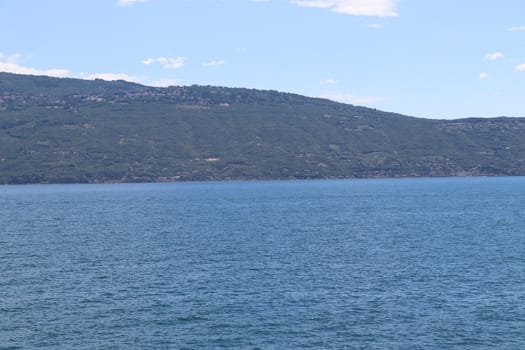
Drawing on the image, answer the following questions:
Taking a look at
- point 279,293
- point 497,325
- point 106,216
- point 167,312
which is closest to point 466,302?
point 497,325

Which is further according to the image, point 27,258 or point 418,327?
point 27,258

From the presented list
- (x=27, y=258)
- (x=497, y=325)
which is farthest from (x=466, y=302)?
(x=27, y=258)

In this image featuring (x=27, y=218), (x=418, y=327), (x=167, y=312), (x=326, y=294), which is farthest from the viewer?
(x=27, y=218)

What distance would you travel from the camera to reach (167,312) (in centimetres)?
7256

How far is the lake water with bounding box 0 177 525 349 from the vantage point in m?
64.4

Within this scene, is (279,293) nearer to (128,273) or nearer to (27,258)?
(128,273)

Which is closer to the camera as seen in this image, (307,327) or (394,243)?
(307,327)

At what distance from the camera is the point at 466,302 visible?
250ft

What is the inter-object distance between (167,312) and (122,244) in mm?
58734

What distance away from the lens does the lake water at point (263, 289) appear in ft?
211

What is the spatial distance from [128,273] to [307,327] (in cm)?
3746

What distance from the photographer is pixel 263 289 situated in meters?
83.7

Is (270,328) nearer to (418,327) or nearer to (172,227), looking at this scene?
(418,327)

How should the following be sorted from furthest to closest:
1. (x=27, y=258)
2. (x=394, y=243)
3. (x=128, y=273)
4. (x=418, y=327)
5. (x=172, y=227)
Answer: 1. (x=172, y=227)
2. (x=394, y=243)
3. (x=27, y=258)
4. (x=128, y=273)
5. (x=418, y=327)
